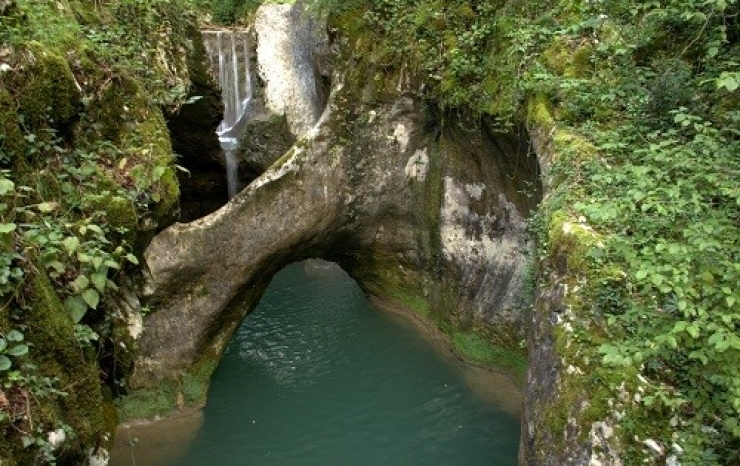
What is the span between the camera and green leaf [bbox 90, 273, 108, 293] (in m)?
4.05

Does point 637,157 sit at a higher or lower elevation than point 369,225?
higher

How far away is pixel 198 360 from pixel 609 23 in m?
7.69

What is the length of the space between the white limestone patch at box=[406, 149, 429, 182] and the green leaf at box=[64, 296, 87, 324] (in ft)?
25.6

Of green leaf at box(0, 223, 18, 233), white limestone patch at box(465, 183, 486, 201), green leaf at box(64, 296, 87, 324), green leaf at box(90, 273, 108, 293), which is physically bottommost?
white limestone patch at box(465, 183, 486, 201)

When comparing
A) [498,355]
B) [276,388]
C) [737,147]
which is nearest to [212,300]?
[276,388]

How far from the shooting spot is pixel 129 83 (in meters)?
6.04

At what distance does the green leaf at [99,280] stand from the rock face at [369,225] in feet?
16.1

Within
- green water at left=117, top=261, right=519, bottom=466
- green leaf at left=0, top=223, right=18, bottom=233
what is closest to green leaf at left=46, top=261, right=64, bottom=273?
green leaf at left=0, top=223, right=18, bottom=233

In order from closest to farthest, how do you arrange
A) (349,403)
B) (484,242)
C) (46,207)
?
(46,207), (349,403), (484,242)

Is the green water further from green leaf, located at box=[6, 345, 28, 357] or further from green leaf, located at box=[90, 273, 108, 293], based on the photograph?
green leaf, located at box=[6, 345, 28, 357]

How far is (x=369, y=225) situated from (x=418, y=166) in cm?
145

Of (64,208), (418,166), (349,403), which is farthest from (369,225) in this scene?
(64,208)

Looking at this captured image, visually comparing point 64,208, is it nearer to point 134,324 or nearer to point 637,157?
point 134,324

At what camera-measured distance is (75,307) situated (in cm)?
399
